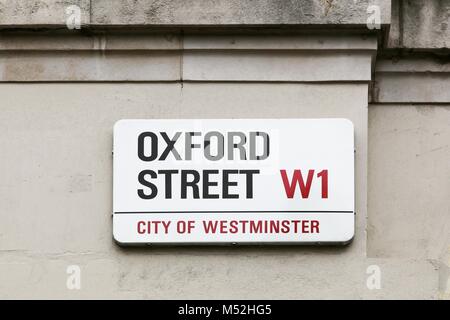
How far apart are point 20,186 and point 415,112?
117 inches

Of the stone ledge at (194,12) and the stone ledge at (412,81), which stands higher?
the stone ledge at (194,12)

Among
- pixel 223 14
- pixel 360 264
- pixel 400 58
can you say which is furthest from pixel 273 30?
pixel 360 264

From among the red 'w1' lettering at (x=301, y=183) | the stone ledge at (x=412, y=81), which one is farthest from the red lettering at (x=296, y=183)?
the stone ledge at (x=412, y=81)

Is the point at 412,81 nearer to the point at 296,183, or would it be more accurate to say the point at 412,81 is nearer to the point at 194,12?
A: the point at 296,183

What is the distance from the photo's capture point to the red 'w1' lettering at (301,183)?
33.1ft

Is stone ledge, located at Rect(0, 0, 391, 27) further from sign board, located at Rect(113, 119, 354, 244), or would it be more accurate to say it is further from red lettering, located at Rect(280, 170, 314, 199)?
red lettering, located at Rect(280, 170, 314, 199)

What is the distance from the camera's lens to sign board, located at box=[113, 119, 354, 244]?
10.1 meters

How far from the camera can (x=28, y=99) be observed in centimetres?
1038

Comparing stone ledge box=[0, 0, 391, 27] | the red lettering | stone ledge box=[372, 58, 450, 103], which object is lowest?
the red lettering

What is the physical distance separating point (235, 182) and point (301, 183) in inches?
18.3

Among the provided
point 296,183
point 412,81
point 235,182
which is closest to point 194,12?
point 235,182

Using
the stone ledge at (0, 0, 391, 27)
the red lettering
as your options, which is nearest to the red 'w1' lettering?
the red lettering

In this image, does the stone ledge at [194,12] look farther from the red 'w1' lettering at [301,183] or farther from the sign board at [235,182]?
the red 'w1' lettering at [301,183]
